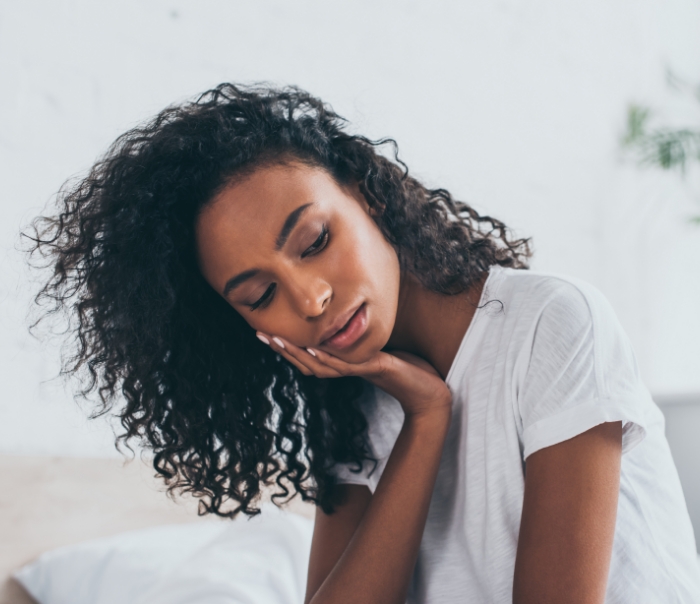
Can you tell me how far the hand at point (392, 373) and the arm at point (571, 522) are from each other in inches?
7.7

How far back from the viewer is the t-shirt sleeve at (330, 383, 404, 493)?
1053 millimetres

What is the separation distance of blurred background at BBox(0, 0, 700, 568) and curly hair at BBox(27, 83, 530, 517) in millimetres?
182

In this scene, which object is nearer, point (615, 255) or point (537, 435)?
point (537, 435)

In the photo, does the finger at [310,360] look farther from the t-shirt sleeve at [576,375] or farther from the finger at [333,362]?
the t-shirt sleeve at [576,375]

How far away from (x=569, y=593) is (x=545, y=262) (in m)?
1.59

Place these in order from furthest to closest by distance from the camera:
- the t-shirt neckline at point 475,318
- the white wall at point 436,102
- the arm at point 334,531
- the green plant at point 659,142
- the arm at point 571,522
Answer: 1. the green plant at point 659,142
2. the white wall at point 436,102
3. the arm at point 334,531
4. the t-shirt neckline at point 475,318
5. the arm at point 571,522

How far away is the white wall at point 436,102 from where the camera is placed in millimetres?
1322

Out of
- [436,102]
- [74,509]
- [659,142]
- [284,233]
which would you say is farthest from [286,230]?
[659,142]

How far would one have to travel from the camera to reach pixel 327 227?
32.2 inches

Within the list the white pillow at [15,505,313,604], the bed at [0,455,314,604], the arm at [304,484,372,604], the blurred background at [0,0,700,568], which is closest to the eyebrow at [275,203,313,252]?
the blurred background at [0,0,700,568]

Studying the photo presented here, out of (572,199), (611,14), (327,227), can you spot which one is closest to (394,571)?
(327,227)

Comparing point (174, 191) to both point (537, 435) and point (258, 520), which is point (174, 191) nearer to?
point (537, 435)

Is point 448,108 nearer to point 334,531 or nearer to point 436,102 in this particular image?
point 436,102

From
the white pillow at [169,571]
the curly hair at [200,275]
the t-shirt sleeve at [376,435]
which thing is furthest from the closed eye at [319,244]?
the white pillow at [169,571]
